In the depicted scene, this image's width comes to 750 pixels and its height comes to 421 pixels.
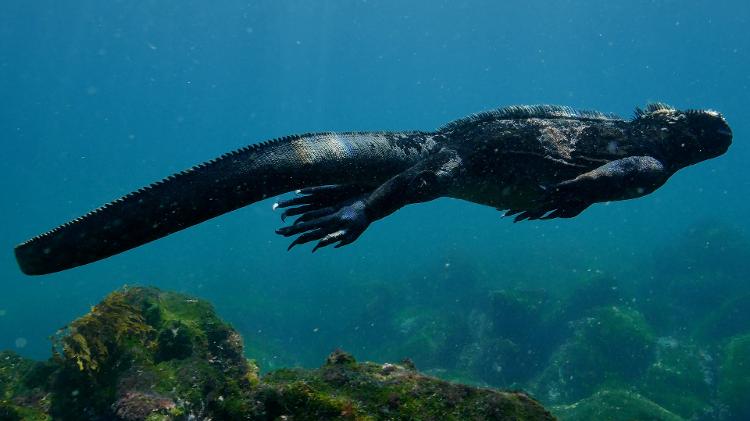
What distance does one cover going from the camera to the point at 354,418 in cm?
315

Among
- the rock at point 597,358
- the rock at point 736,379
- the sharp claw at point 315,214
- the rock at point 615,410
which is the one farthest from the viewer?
the rock at point 597,358

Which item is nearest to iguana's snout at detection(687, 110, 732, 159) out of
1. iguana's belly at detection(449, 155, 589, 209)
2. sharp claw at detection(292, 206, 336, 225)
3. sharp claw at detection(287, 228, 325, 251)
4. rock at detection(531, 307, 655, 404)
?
iguana's belly at detection(449, 155, 589, 209)

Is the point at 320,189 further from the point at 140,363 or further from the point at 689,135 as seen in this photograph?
the point at 140,363

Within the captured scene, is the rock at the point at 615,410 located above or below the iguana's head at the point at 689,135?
below

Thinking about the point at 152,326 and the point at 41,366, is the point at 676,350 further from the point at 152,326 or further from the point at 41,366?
the point at 41,366

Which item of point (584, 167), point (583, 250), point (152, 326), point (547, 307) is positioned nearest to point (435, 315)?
point (547, 307)

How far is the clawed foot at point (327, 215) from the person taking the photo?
361 cm

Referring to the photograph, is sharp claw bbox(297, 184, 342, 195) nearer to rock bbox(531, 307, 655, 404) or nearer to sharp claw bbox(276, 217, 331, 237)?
sharp claw bbox(276, 217, 331, 237)

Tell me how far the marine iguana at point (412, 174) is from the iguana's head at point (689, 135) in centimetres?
1

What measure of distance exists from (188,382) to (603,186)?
5.73 m

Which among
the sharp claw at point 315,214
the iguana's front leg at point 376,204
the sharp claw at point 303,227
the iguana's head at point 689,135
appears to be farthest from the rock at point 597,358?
the sharp claw at point 303,227

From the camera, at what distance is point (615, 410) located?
12156mm

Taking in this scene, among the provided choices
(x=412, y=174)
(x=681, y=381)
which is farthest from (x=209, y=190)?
(x=681, y=381)

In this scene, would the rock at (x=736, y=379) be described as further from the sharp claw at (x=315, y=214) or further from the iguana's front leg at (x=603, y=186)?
the sharp claw at (x=315, y=214)
